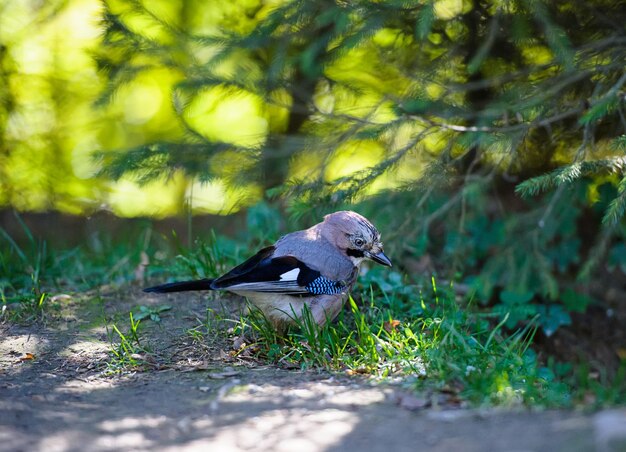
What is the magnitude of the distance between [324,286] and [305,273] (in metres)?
0.14

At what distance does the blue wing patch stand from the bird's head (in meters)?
0.28

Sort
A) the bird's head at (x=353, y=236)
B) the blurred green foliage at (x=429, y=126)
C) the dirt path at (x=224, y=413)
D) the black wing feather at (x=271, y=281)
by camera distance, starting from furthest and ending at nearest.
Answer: the blurred green foliage at (x=429, y=126), the bird's head at (x=353, y=236), the black wing feather at (x=271, y=281), the dirt path at (x=224, y=413)

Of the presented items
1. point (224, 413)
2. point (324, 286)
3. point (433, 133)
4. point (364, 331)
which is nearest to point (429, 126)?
point (433, 133)

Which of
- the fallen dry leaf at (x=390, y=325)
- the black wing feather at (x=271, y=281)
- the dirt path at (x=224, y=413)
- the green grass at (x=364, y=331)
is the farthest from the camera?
the fallen dry leaf at (x=390, y=325)

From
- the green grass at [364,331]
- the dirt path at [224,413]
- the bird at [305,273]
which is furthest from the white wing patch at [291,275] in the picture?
the dirt path at [224,413]

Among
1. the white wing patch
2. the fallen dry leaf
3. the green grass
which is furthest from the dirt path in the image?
the fallen dry leaf

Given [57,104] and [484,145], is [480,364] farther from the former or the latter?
[57,104]

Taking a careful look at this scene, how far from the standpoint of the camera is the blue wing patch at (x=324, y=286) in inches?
177

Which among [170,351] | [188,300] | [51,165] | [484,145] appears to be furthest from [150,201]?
[484,145]

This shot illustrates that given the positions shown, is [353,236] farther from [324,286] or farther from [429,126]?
[429,126]

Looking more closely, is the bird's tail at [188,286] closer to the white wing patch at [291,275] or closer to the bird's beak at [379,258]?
the white wing patch at [291,275]

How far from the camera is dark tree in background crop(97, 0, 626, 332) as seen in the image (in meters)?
5.00

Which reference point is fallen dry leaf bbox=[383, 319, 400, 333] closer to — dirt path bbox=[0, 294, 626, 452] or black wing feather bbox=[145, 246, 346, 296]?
black wing feather bbox=[145, 246, 346, 296]

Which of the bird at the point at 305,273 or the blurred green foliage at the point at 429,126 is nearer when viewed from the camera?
the bird at the point at 305,273
